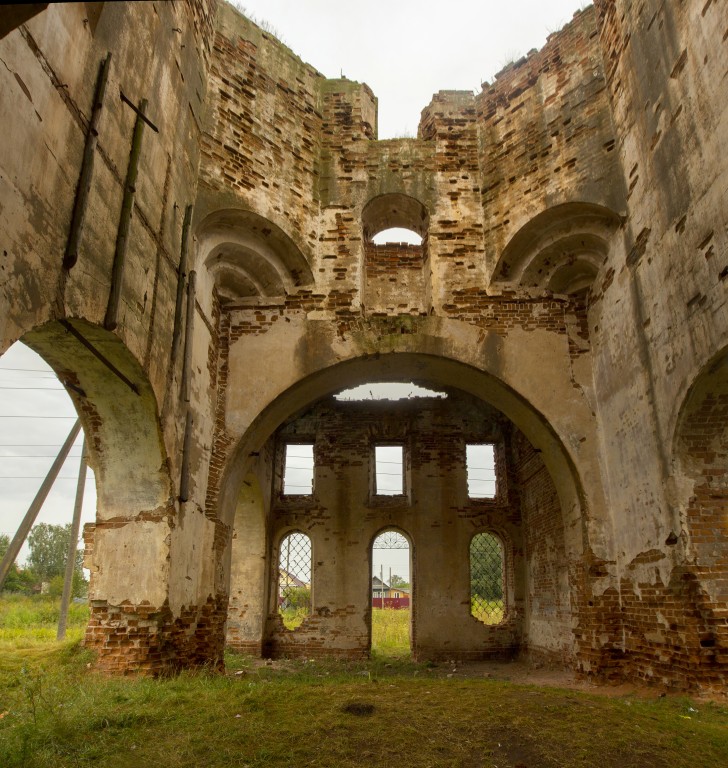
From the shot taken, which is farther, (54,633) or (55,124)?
(54,633)

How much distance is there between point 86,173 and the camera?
500 centimetres

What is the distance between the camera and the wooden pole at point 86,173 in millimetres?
4758

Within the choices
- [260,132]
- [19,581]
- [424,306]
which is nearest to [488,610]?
[424,306]

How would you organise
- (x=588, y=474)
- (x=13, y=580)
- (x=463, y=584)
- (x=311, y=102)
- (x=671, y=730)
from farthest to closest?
(x=13, y=580) → (x=463, y=584) → (x=311, y=102) → (x=588, y=474) → (x=671, y=730)

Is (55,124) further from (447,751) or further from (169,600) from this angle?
(447,751)

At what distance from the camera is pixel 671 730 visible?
5016mm

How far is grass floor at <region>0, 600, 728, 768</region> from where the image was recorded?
4.16 meters

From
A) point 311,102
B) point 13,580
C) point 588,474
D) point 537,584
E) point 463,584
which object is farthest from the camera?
point 13,580

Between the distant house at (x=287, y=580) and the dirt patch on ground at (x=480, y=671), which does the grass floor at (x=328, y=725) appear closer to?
the dirt patch on ground at (x=480, y=671)

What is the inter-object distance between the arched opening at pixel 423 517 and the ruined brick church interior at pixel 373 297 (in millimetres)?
96

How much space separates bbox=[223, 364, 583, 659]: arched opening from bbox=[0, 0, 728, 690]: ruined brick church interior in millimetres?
96

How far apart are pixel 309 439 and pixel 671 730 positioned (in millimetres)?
10811

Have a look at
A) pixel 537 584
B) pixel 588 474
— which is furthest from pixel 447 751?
pixel 537 584

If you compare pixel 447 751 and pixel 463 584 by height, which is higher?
pixel 463 584
